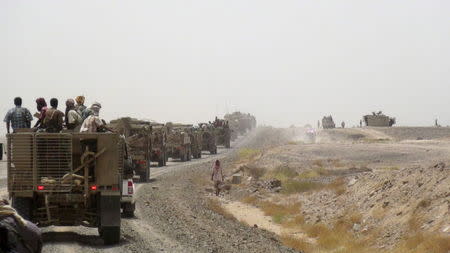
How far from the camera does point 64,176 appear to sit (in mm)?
13258

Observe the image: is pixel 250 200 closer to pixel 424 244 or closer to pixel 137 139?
pixel 137 139

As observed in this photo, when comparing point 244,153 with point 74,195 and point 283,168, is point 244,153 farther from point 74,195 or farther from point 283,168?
point 74,195

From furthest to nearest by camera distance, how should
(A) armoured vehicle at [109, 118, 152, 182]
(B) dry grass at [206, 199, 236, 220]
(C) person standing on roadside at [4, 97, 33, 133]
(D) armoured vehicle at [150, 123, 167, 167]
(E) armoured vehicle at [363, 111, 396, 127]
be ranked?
1. (E) armoured vehicle at [363, 111, 396, 127]
2. (D) armoured vehicle at [150, 123, 167, 167]
3. (A) armoured vehicle at [109, 118, 152, 182]
4. (B) dry grass at [206, 199, 236, 220]
5. (C) person standing on roadside at [4, 97, 33, 133]

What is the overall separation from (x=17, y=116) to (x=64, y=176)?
3.62m

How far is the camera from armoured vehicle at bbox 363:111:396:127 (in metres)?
87.0

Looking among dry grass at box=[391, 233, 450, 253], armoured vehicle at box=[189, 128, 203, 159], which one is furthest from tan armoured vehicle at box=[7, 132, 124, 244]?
armoured vehicle at box=[189, 128, 203, 159]

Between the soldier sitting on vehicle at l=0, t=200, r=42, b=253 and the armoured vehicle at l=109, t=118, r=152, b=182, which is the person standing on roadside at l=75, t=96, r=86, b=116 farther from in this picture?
the armoured vehicle at l=109, t=118, r=152, b=182

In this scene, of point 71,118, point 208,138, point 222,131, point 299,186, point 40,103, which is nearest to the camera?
point 71,118

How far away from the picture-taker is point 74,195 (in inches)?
525

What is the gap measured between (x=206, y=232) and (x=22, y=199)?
586cm

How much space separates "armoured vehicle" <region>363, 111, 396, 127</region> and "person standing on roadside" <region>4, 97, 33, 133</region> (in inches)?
2938

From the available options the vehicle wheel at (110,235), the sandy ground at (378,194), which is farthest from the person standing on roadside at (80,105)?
the sandy ground at (378,194)

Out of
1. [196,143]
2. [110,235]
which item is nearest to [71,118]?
[110,235]

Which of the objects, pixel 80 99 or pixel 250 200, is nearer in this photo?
pixel 80 99
